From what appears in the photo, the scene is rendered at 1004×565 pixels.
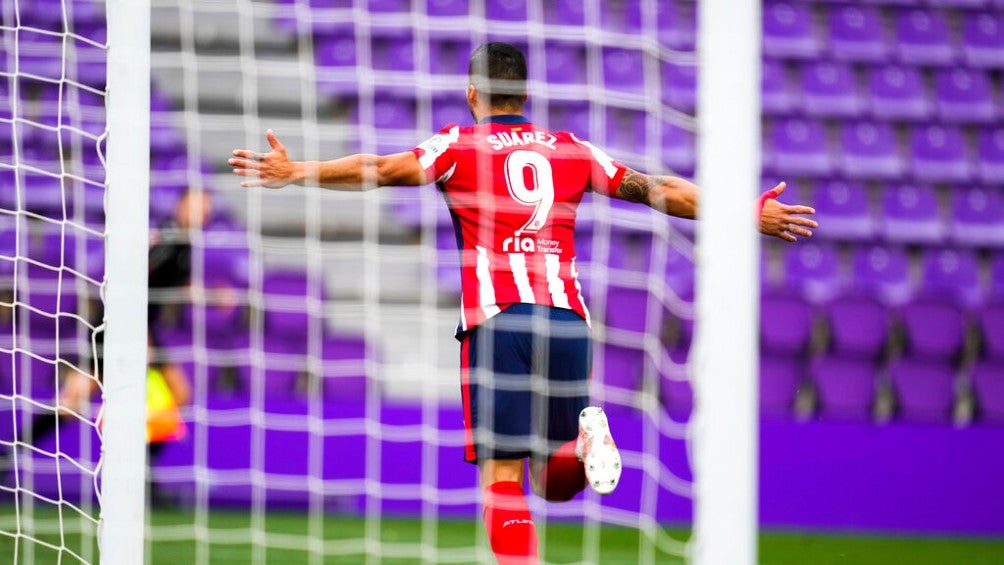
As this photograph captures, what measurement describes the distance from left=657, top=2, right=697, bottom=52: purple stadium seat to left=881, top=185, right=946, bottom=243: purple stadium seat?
1.84 metres

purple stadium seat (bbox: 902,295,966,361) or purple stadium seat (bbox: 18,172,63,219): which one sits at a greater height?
purple stadium seat (bbox: 18,172,63,219)

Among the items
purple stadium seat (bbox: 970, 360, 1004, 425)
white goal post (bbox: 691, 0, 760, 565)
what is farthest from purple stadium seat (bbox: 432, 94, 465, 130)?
white goal post (bbox: 691, 0, 760, 565)

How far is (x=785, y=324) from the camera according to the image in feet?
25.1

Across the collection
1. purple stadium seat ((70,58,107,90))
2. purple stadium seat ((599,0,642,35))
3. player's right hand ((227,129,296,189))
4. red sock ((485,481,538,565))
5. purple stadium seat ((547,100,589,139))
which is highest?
purple stadium seat ((599,0,642,35))

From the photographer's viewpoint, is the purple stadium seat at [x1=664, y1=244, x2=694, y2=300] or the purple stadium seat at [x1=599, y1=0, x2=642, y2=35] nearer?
the purple stadium seat at [x1=664, y1=244, x2=694, y2=300]

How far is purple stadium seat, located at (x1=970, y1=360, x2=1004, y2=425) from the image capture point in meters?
7.57

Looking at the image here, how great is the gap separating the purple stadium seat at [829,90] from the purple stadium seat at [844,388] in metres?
2.40

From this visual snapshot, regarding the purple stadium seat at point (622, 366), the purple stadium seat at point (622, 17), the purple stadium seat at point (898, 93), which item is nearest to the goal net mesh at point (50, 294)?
the purple stadium seat at point (622, 366)

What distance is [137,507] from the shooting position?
3.13 metres

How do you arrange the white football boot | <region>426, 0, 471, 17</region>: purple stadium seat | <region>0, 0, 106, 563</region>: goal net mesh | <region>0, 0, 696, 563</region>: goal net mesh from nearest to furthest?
the white football boot, <region>0, 0, 106, 563</region>: goal net mesh, <region>0, 0, 696, 563</region>: goal net mesh, <region>426, 0, 471, 17</region>: purple stadium seat

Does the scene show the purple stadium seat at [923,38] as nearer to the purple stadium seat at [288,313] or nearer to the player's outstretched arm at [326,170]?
the purple stadium seat at [288,313]

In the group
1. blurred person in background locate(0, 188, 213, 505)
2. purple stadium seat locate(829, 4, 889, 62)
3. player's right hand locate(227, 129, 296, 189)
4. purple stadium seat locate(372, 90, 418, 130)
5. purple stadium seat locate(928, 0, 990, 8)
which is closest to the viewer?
player's right hand locate(227, 129, 296, 189)

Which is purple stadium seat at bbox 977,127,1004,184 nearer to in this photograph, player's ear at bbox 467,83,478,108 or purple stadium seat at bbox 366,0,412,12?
purple stadium seat at bbox 366,0,412,12

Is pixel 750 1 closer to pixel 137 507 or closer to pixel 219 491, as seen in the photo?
pixel 137 507
